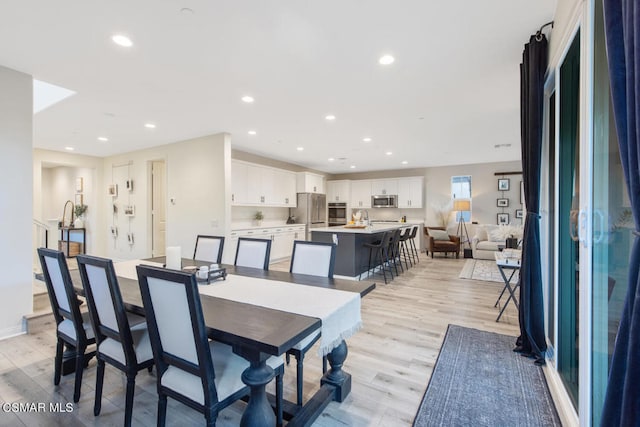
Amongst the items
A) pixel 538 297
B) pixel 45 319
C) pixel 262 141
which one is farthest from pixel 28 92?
pixel 538 297

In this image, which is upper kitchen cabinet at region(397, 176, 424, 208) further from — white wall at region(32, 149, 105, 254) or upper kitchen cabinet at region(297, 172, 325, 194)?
white wall at region(32, 149, 105, 254)

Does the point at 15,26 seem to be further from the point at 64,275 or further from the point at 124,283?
the point at 124,283

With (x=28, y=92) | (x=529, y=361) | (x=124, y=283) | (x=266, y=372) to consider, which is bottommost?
(x=529, y=361)

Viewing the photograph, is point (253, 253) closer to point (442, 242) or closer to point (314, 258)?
point (314, 258)

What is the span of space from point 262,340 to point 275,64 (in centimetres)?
247

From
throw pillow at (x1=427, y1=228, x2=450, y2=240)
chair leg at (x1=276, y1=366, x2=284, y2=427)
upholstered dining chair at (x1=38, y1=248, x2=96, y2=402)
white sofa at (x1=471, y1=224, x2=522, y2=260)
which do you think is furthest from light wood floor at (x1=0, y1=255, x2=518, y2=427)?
throw pillow at (x1=427, y1=228, x2=450, y2=240)

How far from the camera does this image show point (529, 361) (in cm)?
245

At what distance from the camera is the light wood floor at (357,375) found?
1.80m

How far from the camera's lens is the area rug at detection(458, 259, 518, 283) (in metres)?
5.41

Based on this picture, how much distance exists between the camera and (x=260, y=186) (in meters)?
6.84

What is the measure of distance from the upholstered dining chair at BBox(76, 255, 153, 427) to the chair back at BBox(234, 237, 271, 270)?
1.11m

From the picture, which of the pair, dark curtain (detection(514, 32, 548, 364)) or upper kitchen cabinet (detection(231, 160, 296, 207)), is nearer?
dark curtain (detection(514, 32, 548, 364))

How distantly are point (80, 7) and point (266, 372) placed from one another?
8.50 ft

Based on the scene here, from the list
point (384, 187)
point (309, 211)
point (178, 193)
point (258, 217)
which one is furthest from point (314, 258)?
point (384, 187)
